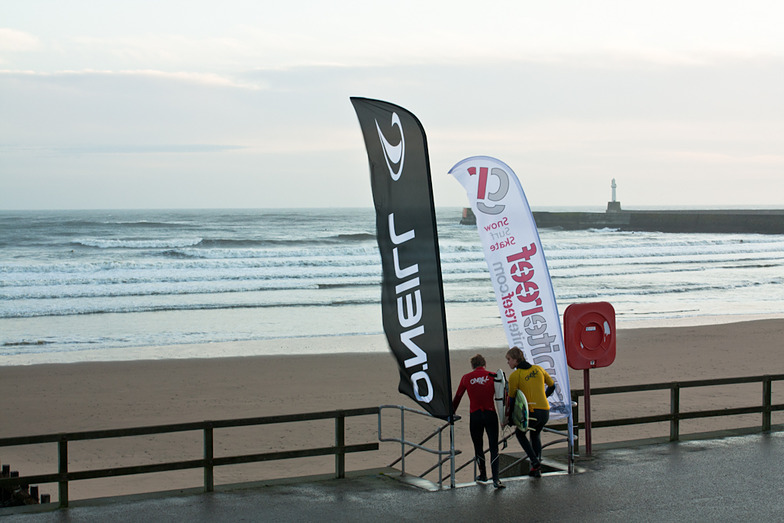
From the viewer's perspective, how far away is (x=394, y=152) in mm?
7676

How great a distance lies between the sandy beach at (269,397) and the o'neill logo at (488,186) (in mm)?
3590

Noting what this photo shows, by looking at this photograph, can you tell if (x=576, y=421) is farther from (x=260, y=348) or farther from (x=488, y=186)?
(x=260, y=348)

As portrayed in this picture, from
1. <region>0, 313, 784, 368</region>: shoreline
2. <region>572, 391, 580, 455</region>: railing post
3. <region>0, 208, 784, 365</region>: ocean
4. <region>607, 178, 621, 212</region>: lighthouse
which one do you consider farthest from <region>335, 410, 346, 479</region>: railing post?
<region>607, 178, 621, 212</region>: lighthouse

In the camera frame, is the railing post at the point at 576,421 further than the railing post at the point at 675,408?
No

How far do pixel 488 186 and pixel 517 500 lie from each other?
339 centimetres

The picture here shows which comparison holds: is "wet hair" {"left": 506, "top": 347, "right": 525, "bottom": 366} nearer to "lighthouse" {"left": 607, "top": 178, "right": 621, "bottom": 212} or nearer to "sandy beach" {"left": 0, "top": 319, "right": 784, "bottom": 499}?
"sandy beach" {"left": 0, "top": 319, "right": 784, "bottom": 499}

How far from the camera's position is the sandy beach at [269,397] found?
10609mm

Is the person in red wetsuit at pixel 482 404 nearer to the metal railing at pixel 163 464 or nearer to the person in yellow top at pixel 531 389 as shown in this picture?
the person in yellow top at pixel 531 389

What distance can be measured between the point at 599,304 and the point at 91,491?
247 inches

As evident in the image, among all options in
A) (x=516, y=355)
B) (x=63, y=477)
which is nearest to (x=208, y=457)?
(x=63, y=477)

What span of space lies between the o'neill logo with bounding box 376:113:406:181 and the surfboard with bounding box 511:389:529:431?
2480 mm

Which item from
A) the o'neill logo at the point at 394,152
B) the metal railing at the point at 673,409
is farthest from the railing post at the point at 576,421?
the o'neill logo at the point at 394,152

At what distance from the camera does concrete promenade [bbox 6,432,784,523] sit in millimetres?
6738

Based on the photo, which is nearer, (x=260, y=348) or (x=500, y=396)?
(x=500, y=396)
